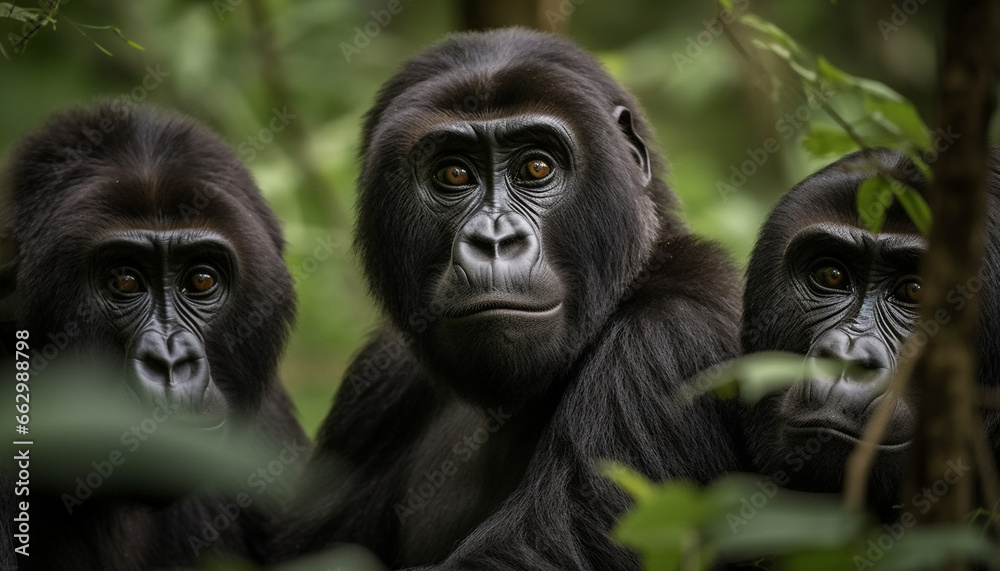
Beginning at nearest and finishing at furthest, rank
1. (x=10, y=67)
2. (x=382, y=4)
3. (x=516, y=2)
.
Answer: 1. (x=516, y=2)
2. (x=10, y=67)
3. (x=382, y=4)

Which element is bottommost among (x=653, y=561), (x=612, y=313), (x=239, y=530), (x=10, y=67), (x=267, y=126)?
(x=239, y=530)

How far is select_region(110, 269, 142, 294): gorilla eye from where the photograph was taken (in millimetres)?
4723

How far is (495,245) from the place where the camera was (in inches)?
171

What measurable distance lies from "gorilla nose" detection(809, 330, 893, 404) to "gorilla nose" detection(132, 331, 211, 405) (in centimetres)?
238

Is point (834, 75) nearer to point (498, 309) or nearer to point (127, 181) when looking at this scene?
point (498, 309)

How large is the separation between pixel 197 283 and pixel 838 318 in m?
2.69

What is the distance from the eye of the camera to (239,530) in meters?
5.55

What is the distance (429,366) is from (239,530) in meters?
1.52

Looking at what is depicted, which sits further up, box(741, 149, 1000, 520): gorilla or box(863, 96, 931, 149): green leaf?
box(863, 96, 931, 149): green leaf

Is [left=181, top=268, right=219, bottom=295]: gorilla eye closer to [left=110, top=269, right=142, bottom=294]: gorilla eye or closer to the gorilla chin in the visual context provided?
[left=110, top=269, right=142, bottom=294]: gorilla eye

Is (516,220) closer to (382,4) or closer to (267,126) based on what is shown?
(267,126)

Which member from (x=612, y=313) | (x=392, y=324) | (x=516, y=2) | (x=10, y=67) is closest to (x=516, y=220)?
(x=612, y=313)

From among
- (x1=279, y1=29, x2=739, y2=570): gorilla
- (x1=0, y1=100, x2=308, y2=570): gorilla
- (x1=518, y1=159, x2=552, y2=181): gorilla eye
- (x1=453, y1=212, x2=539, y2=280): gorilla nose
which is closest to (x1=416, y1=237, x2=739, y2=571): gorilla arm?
(x1=279, y1=29, x2=739, y2=570): gorilla

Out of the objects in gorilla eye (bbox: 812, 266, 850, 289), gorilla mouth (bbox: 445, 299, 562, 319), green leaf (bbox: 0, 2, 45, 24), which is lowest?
gorilla eye (bbox: 812, 266, 850, 289)
